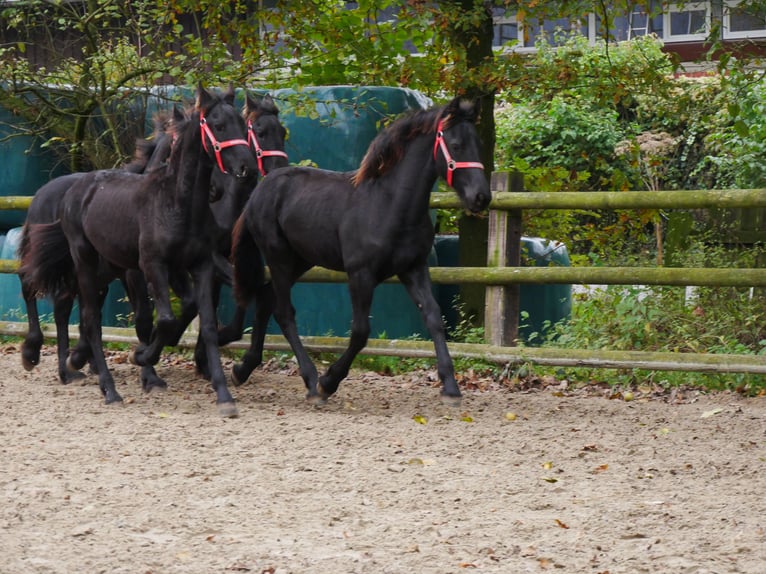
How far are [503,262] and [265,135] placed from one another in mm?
1970

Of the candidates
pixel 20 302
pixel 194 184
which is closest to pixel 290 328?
pixel 194 184

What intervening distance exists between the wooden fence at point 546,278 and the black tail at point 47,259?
1667 mm

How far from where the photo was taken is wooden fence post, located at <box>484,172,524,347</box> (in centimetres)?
880

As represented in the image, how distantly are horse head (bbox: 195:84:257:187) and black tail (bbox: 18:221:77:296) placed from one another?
69.5 inches

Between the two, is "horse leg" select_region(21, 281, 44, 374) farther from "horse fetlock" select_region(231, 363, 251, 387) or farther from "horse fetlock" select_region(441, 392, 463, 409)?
"horse fetlock" select_region(441, 392, 463, 409)

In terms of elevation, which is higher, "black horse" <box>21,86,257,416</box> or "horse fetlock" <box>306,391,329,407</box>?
"black horse" <box>21,86,257,416</box>

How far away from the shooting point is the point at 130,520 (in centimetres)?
469

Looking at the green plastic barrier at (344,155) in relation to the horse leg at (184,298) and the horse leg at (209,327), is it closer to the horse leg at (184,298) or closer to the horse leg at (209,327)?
the horse leg at (184,298)

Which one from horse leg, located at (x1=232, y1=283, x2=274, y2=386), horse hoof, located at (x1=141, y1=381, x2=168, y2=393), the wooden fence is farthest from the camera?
horse leg, located at (x1=232, y1=283, x2=274, y2=386)

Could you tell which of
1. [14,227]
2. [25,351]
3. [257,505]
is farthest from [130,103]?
[257,505]

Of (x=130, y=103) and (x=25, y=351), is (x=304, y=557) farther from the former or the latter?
(x=130, y=103)

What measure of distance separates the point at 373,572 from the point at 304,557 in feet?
0.96

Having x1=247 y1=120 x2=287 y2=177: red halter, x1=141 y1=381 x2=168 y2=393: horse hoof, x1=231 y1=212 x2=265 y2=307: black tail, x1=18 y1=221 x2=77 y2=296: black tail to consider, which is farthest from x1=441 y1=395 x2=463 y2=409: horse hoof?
x1=18 y1=221 x2=77 y2=296: black tail

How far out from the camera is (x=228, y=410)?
23.5 ft
